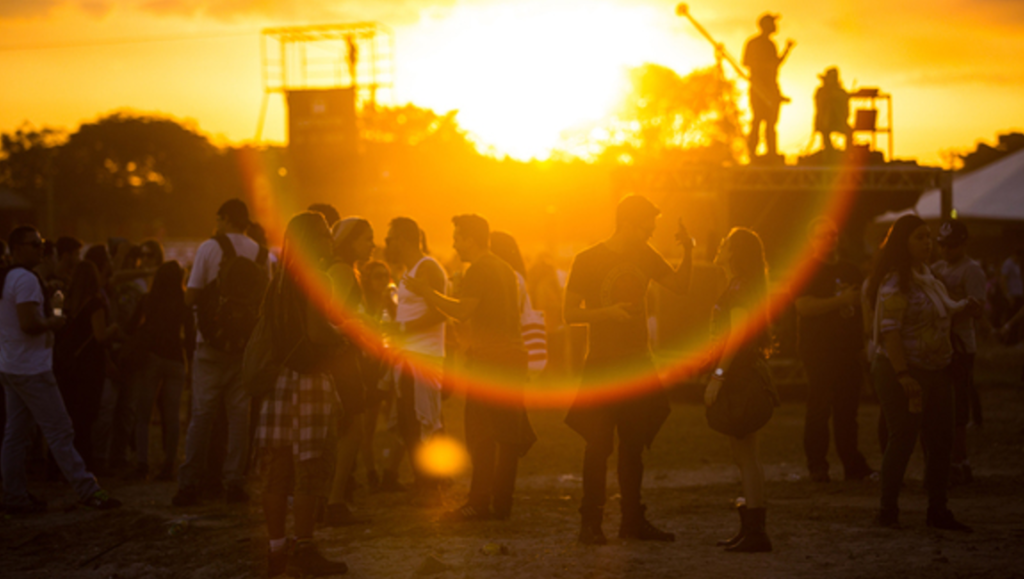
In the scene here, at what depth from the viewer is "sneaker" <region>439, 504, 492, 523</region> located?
603 centimetres

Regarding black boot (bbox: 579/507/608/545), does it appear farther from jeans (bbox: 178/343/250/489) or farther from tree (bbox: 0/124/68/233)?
tree (bbox: 0/124/68/233)

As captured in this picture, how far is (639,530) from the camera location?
17.8ft

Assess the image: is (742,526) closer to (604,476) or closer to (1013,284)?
(604,476)

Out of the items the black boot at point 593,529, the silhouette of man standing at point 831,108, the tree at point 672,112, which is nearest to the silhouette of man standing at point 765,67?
the silhouette of man standing at point 831,108

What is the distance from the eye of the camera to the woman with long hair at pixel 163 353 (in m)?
7.64

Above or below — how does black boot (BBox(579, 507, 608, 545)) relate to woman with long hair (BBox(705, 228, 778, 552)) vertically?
below

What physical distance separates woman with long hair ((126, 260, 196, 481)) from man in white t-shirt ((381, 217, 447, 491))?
2064mm

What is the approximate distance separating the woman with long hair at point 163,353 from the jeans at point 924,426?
17.3 feet

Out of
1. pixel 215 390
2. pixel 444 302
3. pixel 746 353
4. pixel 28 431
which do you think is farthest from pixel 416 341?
pixel 28 431

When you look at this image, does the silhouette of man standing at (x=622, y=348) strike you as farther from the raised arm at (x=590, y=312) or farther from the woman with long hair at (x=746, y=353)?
the woman with long hair at (x=746, y=353)

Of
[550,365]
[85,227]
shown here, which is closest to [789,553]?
[550,365]

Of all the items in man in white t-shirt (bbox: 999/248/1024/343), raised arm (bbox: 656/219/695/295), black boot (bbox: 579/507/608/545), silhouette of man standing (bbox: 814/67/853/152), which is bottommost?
black boot (bbox: 579/507/608/545)

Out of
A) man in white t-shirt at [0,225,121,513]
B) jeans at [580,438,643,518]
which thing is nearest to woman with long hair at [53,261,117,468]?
man in white t-shirt at [0,225,121,513]

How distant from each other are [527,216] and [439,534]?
6207 cm
